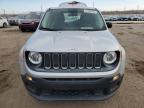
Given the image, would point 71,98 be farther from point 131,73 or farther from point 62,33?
point 131,73

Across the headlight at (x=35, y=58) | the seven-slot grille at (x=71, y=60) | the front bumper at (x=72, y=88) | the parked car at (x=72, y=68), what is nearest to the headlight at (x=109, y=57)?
the parked car at (x=72, y=68)

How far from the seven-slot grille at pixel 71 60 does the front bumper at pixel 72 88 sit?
22 centimetres

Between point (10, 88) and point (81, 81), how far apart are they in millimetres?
2181

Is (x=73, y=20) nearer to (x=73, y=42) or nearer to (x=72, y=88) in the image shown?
(x=73, y=42)

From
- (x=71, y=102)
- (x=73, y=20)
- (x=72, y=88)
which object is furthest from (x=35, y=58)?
(x=73, y=20)

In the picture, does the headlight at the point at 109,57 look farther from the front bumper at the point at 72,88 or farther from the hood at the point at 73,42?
the front bumper at the point at 72,88

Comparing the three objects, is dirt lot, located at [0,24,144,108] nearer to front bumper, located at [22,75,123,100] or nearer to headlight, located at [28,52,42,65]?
front bumper, located at [22,75,123,100]

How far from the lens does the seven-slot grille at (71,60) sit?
12.8ft

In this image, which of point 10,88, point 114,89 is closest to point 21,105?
point 10,88

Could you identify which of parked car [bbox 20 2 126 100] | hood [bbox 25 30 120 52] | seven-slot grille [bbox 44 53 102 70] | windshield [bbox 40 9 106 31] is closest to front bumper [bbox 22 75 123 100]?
parked car [bbox 20 2 126 100]

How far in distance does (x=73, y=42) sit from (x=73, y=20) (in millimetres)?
1466

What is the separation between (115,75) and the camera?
13.0ft

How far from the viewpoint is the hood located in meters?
3.94

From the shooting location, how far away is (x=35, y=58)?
404cm
